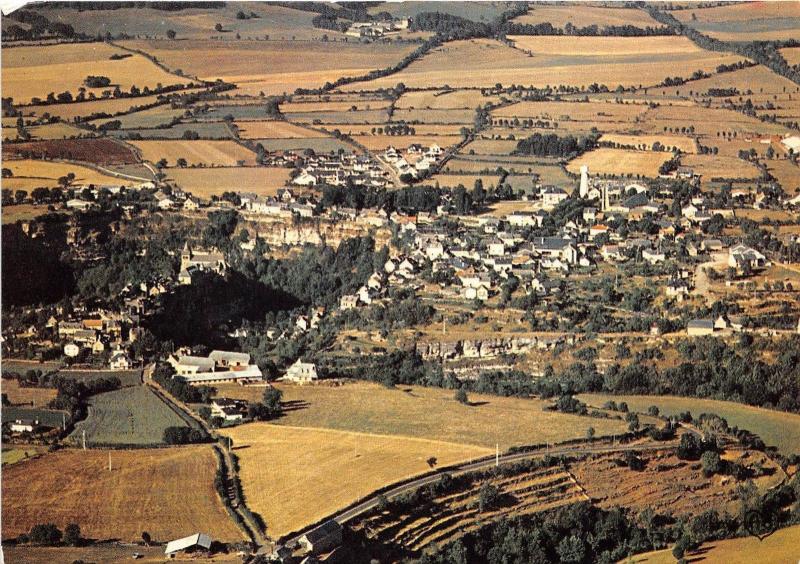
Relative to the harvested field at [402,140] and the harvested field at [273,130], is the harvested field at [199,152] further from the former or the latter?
the harvested field at [402,140]

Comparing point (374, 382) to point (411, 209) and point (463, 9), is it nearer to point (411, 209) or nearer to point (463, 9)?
point (411, 209)

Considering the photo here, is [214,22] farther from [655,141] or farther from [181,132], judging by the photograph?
[655,141]

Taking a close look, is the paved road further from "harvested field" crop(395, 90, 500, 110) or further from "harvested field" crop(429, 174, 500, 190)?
"harvested field" crop(395, 90, 500, 110)

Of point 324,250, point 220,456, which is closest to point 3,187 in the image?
point 324,250

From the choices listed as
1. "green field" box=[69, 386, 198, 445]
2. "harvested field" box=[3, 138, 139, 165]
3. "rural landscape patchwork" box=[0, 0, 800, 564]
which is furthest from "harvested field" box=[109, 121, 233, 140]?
"green field" box=[69, 386, 198, 445]

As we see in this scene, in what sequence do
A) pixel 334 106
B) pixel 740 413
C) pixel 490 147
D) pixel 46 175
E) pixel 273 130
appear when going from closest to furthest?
pixel 740 413
pixel 46 175
pixel 490 147
pixel 273 130
pixel 334 106

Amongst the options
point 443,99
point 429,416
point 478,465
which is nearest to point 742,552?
point 478,465
